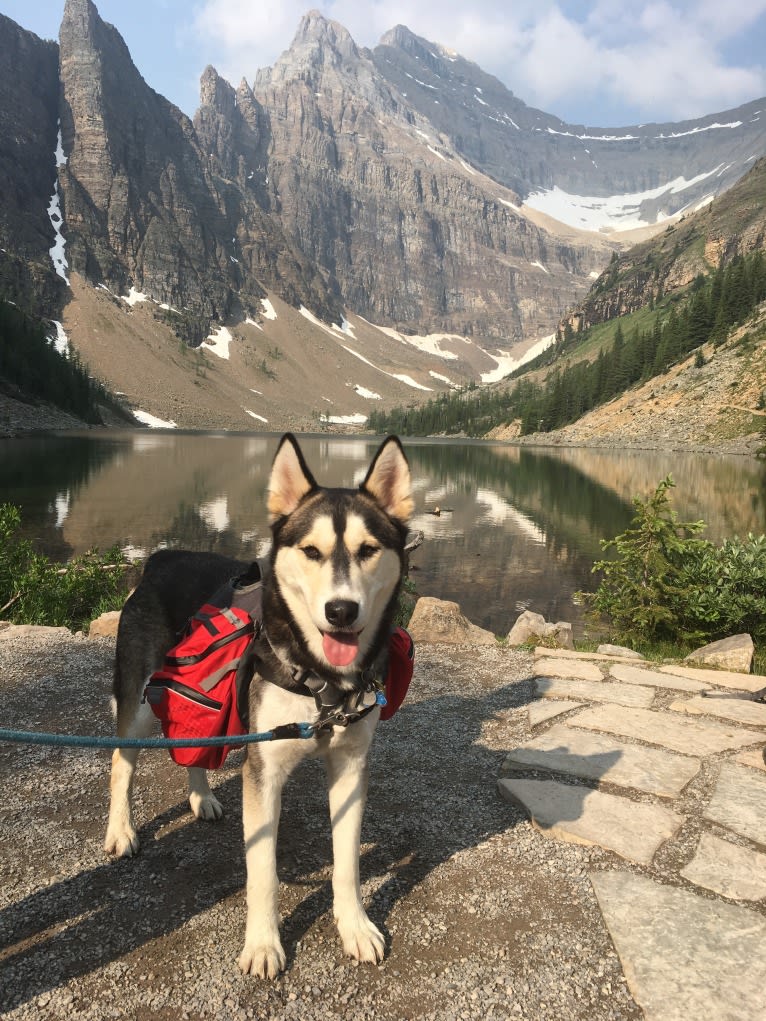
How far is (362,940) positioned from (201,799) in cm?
210

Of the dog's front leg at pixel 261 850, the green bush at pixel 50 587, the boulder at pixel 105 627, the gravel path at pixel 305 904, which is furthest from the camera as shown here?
the green bush at pixel 50 587

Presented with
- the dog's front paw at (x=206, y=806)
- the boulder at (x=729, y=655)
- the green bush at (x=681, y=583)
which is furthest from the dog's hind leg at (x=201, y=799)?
the green bush at (x=681, y=583)

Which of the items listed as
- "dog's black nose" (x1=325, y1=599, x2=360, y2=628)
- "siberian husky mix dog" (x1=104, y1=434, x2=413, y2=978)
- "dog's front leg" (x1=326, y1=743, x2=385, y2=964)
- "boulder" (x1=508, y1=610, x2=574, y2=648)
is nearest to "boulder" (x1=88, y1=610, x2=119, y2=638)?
"boulder" (x1=508, y1=610, x2=574, y2=648)

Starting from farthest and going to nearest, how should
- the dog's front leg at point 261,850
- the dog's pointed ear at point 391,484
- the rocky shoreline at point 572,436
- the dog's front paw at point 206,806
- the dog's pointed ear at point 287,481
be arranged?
1. the rocky shoreline at point 572,436
2. the dog's front paw at point 206,806
3. the dog's pointed ear at point 391,484
4. the dog's pointed ear at point 287,481
5. the dog's front leg at point 261,850

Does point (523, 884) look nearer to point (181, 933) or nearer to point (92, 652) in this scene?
point (181, 933)

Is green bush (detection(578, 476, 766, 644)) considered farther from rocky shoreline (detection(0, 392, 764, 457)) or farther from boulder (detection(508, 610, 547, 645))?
rocky shoreline (detection(0, 392, 764, 457))

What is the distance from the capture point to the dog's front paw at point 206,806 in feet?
17.4

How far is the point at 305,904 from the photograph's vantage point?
432cm

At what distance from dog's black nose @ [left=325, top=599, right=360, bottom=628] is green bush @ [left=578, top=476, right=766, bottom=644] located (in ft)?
37.7

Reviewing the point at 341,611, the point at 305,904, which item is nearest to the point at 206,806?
the point at 305,904

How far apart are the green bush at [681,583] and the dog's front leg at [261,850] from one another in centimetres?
1157

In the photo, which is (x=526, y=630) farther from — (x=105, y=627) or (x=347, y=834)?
(x=347, y=834)

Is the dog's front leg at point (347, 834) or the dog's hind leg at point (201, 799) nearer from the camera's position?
the dog's front leg at point (347, 834)

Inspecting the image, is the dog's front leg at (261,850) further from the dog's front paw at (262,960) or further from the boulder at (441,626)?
the boulder at (441,626)
